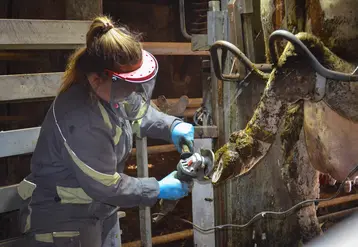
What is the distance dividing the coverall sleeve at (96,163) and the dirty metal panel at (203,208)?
3.53 ft

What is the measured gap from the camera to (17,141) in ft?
7.61

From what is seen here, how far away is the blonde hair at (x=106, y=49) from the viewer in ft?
6.20

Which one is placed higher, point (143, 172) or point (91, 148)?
point (91, 148)

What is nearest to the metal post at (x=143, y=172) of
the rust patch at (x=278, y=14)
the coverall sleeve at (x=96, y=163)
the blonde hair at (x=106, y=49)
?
the coverall sleeve at (x=96, y=163)

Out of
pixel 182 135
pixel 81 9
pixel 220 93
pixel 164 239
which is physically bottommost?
pixel 164 239

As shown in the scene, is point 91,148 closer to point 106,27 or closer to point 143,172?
point 106,27

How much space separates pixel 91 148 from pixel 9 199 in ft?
2.30

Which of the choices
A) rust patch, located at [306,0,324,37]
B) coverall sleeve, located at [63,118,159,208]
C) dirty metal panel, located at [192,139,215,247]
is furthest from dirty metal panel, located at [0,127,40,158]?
rust patch, located at [306,0,324,37]

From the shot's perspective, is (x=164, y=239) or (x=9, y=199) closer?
(x=9, y=199)

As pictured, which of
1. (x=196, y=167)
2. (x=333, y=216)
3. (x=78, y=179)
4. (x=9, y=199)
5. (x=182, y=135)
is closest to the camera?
(x=78, y=179)

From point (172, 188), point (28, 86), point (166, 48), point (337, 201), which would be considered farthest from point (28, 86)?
point (337, 201)

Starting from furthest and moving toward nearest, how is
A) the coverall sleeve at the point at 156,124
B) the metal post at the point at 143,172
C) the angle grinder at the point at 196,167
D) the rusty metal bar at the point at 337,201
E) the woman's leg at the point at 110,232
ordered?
the rusty metal bar at the point at 337,201, the metal post at the point at 143,172, the coverall sleeve at the point at 156,124, the woman's leg at the point at 110,232, the angle grinder at the point at 196,167

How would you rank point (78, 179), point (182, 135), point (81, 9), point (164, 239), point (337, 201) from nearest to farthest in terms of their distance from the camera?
point (78, 179) → point (182, 135) → point (81, 9) → point (164, 239) → point (337, 201)

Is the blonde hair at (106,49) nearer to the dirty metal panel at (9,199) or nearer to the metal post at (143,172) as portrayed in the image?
the dirty metal panel at (9,199)
